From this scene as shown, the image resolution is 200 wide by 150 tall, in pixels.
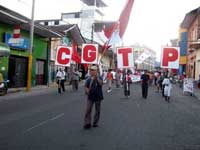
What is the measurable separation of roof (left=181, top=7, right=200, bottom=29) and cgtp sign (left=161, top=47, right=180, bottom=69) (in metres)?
25.1

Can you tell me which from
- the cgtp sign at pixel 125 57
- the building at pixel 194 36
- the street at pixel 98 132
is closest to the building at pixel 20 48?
the cgtp sign at pixel 125 57

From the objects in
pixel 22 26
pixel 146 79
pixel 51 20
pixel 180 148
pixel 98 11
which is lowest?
pixel 180 148

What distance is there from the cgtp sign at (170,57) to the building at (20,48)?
10784mm

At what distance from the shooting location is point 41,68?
3109cm

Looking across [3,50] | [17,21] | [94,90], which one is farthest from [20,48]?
[94,90]

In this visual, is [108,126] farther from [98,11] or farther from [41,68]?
[98,11]

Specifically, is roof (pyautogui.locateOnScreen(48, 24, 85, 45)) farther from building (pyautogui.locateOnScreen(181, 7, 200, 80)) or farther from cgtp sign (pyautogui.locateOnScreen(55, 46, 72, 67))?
cgtp sign (pyautogui.locateOnScreen(55, 46, 72, 67))

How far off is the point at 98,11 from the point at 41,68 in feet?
161

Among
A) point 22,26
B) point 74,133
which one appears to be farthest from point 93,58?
point 22,26

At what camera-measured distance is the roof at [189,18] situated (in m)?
37.2

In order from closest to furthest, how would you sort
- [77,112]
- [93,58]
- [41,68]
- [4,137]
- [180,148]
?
[180,148]
[4,137]
[77,112]
[93,58]
[41,68]

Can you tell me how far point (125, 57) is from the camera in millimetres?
13562

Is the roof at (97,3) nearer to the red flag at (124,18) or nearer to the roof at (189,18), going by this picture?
the roof at (189,18)

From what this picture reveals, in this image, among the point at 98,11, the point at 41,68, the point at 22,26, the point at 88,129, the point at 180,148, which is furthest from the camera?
the point at 98,11
